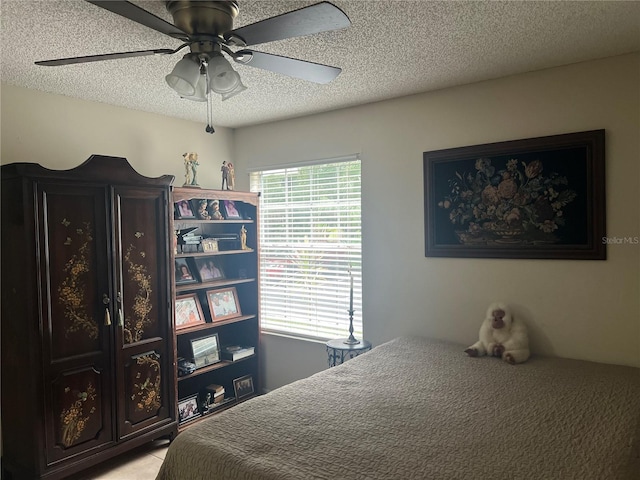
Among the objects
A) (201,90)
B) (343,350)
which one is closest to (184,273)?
(343,350)

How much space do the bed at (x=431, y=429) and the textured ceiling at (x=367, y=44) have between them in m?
1.69

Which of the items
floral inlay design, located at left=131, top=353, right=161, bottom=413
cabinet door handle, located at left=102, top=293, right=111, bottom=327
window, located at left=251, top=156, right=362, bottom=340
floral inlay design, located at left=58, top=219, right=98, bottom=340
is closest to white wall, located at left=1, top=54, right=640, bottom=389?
window, located at left=251, top=156, right=362, bottom=340

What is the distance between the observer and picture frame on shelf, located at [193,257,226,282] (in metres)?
3.65

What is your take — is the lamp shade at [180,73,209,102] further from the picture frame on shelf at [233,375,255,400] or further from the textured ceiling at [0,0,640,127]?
the picture frame on shelf at [233,375,255,400]

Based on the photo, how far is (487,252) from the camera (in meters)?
2.86

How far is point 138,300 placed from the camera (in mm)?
2939

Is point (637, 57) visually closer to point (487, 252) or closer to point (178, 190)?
point (487, 252)

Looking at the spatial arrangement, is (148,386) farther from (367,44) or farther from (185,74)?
(367,44)

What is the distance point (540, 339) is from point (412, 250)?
0.98 metres

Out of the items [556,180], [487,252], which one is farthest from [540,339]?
[556,180]

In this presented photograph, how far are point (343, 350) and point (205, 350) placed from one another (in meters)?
1.16

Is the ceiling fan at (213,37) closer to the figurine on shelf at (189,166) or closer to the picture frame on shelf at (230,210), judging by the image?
the figurine on shelf at (189,166)

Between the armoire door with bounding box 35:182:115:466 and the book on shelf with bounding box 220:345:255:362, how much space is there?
3.56ft

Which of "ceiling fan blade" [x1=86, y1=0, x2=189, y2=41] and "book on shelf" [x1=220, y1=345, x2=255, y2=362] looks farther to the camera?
"book on shelf" [x1=220, y1=345, x2=255, y2=362]
